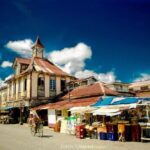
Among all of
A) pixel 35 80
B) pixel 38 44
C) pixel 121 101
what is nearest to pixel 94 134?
pixel 121 101

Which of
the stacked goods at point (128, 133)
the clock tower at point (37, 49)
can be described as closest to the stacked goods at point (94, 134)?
the stacked goods at point (128, 133)

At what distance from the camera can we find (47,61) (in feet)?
148

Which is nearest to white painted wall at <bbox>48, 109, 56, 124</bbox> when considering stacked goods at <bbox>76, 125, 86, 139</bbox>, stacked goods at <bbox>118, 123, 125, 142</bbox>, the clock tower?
stacked goods at <bbox>76, 125, 86, 139</bbox>

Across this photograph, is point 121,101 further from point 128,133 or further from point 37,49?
point 37,49

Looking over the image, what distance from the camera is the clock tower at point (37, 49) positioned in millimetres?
44094

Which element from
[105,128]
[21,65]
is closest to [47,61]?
[21,65]

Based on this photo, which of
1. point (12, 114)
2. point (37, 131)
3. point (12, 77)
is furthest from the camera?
→ point (12, 77)

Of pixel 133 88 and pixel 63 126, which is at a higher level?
pixel 133 88

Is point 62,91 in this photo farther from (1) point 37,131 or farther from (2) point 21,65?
(1) point 37,131

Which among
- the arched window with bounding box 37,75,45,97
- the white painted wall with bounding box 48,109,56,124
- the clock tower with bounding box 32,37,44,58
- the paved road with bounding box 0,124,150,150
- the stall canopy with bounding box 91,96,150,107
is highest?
the clock tower with bounding box 32,37,44,58

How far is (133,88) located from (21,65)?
31772 millimetres

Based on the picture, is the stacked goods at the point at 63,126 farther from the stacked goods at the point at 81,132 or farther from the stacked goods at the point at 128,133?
the stacked goods at the point at 128,133

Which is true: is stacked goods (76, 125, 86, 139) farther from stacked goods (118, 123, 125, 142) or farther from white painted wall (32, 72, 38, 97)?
white painted wall (32, 72, 38, 97)

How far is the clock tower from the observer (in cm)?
4409
